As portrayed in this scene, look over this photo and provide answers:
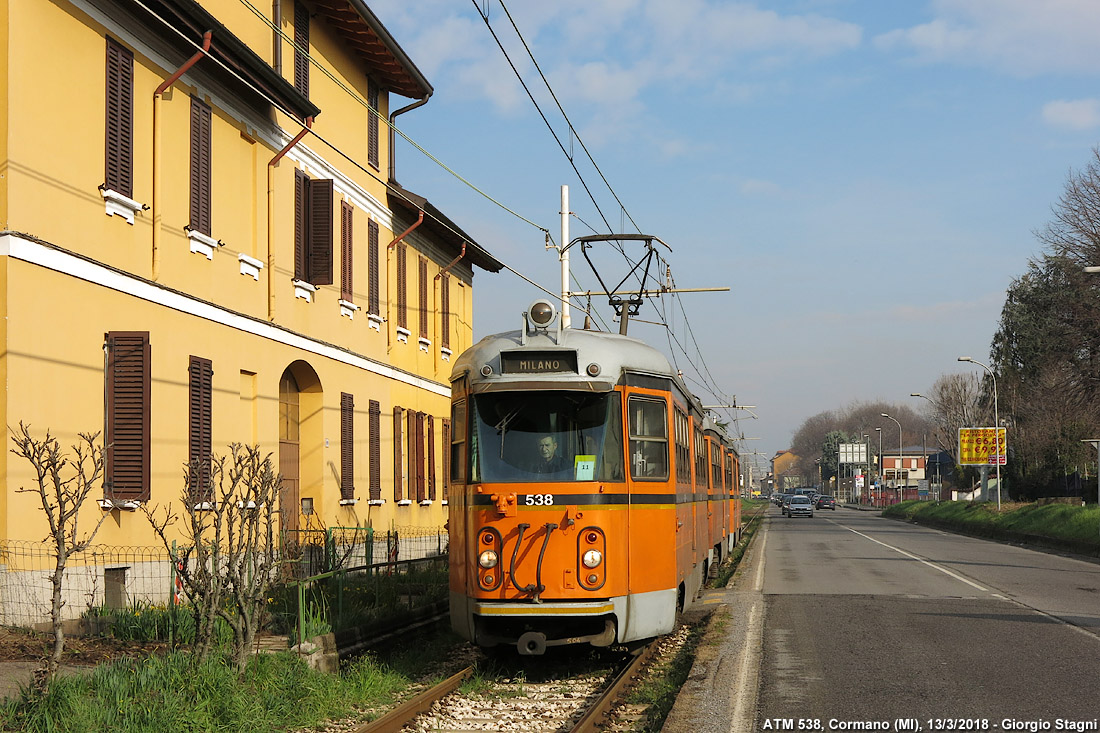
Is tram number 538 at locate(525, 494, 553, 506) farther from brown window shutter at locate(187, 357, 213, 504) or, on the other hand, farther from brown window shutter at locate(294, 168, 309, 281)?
brown window shutter at locate(294, 168, 309, 281)

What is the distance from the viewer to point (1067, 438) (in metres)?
52.8

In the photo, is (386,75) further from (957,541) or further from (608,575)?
(957,541)

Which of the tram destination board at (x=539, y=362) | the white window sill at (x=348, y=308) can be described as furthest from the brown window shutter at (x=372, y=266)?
the tram destination board at (x=539, y=362)

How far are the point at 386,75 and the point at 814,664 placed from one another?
57.8ft

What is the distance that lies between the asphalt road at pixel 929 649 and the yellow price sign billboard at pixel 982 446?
26272 mm

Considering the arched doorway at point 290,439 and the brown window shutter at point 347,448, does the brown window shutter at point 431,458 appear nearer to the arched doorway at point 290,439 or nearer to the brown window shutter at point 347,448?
the brown window shutter at point 347,448

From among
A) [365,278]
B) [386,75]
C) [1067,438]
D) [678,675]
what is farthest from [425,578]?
[1067,438]

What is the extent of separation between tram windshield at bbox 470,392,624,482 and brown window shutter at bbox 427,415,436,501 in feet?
56.9

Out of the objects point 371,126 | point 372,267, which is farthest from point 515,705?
point 371,126

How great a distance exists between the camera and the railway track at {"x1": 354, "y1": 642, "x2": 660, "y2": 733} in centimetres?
930

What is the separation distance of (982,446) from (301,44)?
132 feet

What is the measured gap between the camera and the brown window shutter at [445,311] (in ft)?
99.3

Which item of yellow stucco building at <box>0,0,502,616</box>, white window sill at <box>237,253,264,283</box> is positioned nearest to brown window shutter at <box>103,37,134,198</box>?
yellow stucco building at <box>0,0,502,616</box>

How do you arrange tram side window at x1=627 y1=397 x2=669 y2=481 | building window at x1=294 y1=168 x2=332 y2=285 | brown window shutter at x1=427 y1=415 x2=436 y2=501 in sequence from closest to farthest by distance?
tram side window at x1=627 y1=397 x2=669 y2=481, building window at x1=294 y1=168 x2=332 y2=285, brown window shutter at x1=427 y1=415 x2=436 y2=501
